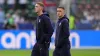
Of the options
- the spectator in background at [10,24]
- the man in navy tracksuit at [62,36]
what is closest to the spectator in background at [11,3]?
the spectator in background at [10,24]

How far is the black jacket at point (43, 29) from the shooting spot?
1323 centimetres

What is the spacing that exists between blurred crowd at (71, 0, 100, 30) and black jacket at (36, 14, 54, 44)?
1752 cm

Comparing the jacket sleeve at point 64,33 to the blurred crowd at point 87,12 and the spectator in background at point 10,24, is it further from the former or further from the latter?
the blurred crowd at point 87,12

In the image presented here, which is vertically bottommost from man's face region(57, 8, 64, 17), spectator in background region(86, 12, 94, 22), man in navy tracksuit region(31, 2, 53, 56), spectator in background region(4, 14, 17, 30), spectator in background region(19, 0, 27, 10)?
spectator in background region(86, 12, 94, 22)

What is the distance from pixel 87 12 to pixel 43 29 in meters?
21.8

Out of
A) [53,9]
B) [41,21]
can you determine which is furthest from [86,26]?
[41,21]

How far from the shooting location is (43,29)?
1333 centimetres

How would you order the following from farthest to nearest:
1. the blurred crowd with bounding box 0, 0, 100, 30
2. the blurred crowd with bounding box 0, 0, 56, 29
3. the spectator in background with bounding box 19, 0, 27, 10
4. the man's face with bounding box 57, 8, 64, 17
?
the spectator in background with bounding box 19, 0, 27, 10, the blurred crowd with bounding box 0, 0, 56, 29, the blurred crowd with bounding box 0, 0, 100, 30, the man's face with bounding box 57, 8, 64, 17

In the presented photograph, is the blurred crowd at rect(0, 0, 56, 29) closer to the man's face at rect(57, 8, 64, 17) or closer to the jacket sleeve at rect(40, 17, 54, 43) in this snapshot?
the jacket sleeve at rect(40, 17, 54, 43)

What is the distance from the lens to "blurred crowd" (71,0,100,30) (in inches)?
1268

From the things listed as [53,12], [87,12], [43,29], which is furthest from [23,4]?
[43,29]

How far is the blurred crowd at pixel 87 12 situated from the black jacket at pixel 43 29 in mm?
17518

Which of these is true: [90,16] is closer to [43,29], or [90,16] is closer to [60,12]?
[43,29]

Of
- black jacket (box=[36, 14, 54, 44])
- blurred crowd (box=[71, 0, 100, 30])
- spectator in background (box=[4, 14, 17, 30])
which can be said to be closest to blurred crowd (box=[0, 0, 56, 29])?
spectator in background (box=[4, 14, 17, 30])
